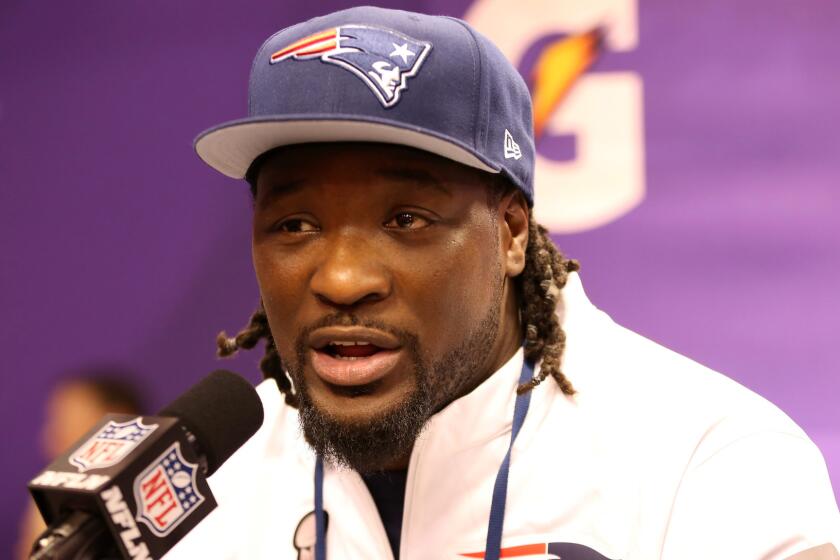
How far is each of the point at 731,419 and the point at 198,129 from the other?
1.43 m

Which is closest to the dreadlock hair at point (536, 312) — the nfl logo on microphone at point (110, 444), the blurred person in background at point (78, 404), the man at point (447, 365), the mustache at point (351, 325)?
the man at point (447, 365)

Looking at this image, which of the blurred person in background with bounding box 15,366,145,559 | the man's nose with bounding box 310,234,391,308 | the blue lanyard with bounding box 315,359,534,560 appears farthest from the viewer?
the blurred person in background with bounding box 15,366,145,559

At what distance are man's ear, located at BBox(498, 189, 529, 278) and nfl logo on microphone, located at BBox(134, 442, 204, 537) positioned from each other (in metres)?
0.57

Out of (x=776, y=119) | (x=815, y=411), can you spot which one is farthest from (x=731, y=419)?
(x=776, y=119)

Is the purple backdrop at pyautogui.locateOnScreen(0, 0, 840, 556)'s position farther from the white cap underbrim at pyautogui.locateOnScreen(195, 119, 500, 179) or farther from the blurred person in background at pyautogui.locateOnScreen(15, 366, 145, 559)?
the white cap underbrim at pyautogui.locateOnScreen(195, 119, 500, 179)

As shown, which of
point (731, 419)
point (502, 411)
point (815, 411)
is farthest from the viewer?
point (815, 411)

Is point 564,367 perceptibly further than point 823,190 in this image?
No

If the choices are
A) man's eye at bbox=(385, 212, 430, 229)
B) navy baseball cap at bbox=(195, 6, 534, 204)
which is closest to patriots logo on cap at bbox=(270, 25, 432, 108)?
navy baseball cap at bbox=(195, 6, 534, 204)

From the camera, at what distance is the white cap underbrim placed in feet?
3.17

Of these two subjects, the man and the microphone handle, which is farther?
the man

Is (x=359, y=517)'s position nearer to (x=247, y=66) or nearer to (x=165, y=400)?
(x=165, y=400)

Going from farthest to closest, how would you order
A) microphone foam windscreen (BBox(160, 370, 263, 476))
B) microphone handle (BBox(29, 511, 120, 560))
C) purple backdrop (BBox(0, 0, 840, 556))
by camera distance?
1. purple backdrop (BBox(0, 0, 840, 556))
2. microphone foam windscreen (BBox(160, 370, 263, 476))
3. microphone handle (BBox(29, 511, 120, 560))

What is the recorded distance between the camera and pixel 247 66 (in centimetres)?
209

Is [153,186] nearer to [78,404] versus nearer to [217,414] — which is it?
[78,404]
